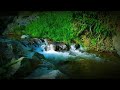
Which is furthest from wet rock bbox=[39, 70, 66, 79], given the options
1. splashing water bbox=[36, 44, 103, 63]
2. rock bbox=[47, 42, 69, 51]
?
rock bbox=[47, 42, 69, 51]

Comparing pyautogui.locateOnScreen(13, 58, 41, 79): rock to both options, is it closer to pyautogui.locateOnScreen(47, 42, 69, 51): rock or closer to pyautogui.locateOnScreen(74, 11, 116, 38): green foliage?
pyautogui.locateOnScreen(47, 42, 69, 51): rock

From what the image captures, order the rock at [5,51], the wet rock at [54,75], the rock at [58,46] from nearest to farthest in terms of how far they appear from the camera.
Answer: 1. the wet rock at [54,75]
2. the rock at [5,51]
3. the rock at [58,46]

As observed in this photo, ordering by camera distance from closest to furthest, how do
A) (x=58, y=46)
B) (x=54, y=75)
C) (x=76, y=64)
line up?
(x=54, y=75), (x=76, y=64), (x=58, y=46)

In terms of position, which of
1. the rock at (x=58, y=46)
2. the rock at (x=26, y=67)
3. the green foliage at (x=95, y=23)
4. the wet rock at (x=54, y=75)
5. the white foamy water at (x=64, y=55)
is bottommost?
the wet rock at (x=54, y=75)

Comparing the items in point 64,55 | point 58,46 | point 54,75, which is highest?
point 58,46

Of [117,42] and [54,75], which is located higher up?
[117,42]

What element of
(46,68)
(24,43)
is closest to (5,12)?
(24,43)

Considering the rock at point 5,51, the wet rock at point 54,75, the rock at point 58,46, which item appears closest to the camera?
the wet rock at point 54,75

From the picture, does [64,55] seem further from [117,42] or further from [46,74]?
[117,42]

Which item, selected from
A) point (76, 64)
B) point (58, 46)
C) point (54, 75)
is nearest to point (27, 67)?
point (54, 75)

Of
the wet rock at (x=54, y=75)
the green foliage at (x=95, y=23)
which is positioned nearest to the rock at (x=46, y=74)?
the wet rock at (x=54, y=75)

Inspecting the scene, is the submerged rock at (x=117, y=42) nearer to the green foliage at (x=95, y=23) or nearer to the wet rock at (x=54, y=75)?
the green foliage at (x=95, y=23)

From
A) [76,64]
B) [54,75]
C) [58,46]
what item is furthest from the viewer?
[58,46]

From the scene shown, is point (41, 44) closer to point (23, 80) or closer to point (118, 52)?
point (23, 80)
